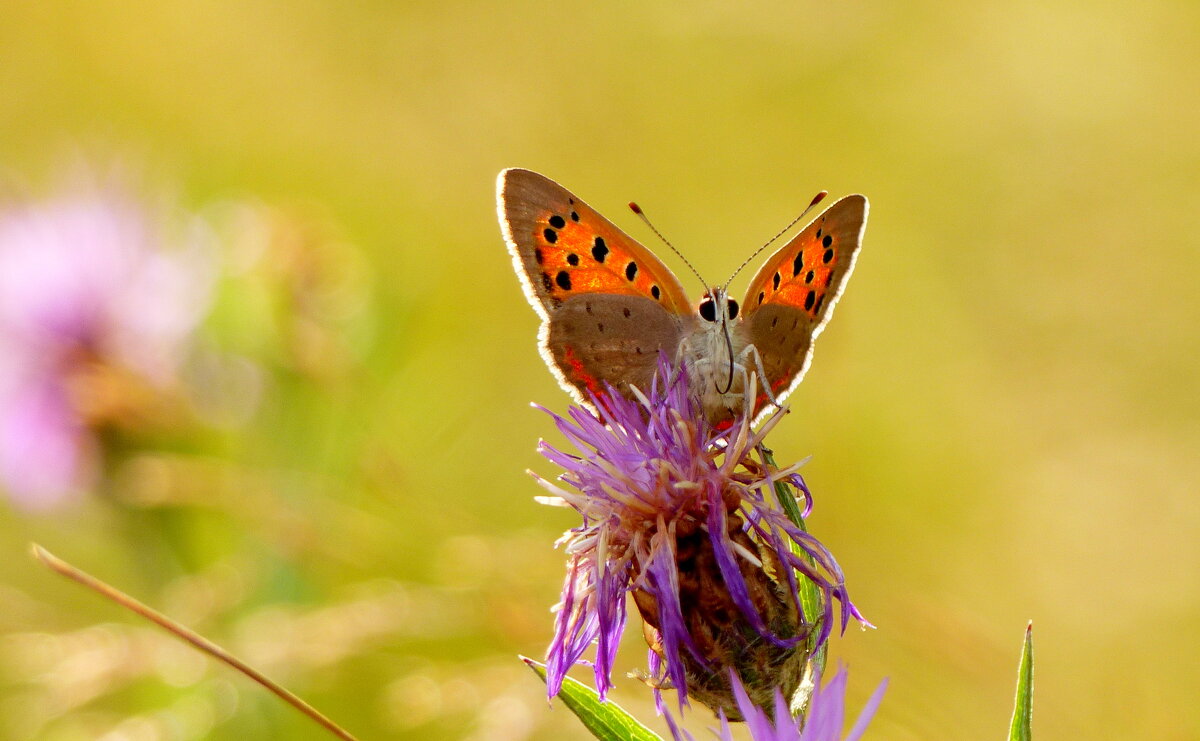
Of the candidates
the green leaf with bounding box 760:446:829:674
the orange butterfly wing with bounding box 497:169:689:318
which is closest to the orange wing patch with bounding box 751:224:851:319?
the orange butterfly wing with bounding box 497:169:689:318

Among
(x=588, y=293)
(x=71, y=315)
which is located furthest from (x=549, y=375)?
(x=588, y=293)

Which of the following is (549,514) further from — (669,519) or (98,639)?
(669,519)

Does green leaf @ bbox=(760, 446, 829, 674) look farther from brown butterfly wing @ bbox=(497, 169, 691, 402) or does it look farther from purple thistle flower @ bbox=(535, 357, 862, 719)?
brown butterfly wing @ bbox=(497, 169, 691, 402)

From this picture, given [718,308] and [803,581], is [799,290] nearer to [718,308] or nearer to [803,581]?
[718,308]

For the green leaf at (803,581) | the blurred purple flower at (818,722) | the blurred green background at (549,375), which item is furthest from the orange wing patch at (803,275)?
the blurred purple flower at (818,722)

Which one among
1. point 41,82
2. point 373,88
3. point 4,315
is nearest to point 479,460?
point 4,315

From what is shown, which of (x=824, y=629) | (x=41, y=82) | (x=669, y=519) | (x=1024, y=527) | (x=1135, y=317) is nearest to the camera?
(x=824, y=629)
